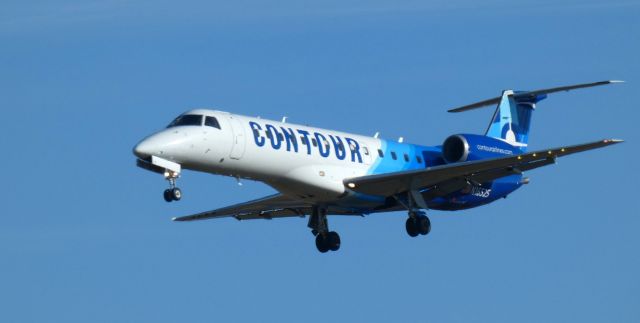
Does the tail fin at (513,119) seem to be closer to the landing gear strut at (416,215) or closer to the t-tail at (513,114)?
the t-tail at (513,114)

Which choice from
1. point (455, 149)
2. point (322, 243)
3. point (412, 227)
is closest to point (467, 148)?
point (455, 149)

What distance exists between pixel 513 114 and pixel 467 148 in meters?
4.20

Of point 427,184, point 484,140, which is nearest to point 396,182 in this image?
point 427,184

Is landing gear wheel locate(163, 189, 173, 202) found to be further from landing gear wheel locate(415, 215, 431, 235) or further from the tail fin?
the tail fin

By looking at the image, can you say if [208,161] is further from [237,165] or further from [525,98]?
[525,98]

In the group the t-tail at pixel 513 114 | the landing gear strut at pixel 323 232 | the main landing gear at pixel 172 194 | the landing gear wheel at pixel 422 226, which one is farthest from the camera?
the t-tail at pixel 513 114

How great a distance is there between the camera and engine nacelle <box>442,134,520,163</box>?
40125 mm

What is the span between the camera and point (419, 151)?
41.2m

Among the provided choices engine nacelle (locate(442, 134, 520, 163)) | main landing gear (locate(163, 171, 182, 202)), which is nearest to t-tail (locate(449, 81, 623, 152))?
engine nacelle (locate(442, 134, 520, 163))

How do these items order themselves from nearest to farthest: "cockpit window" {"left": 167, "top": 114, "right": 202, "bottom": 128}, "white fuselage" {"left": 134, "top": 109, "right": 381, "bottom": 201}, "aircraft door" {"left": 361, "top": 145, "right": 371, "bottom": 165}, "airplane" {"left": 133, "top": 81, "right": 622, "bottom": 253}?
"white fuselage" {"left": 134, "top": 109, "right": 381, "bottom": 201}
"airplane" {"left": 133, "top": 81, "right": 622, "bottom": 253}
"cockpit window" {"left": 167, "top": 114, "right": 202, "bottom": 128}
"aircraft door" {"left": 361, "top": 145, "right": 371, "bottom": 165}

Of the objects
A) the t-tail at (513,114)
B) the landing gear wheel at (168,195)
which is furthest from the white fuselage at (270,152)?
the t-tail at (513,114)

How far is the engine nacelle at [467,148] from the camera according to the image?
132 ft

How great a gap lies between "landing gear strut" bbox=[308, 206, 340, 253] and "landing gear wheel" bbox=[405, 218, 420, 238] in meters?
2.23

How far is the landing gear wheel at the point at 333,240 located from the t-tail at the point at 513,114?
534cm
